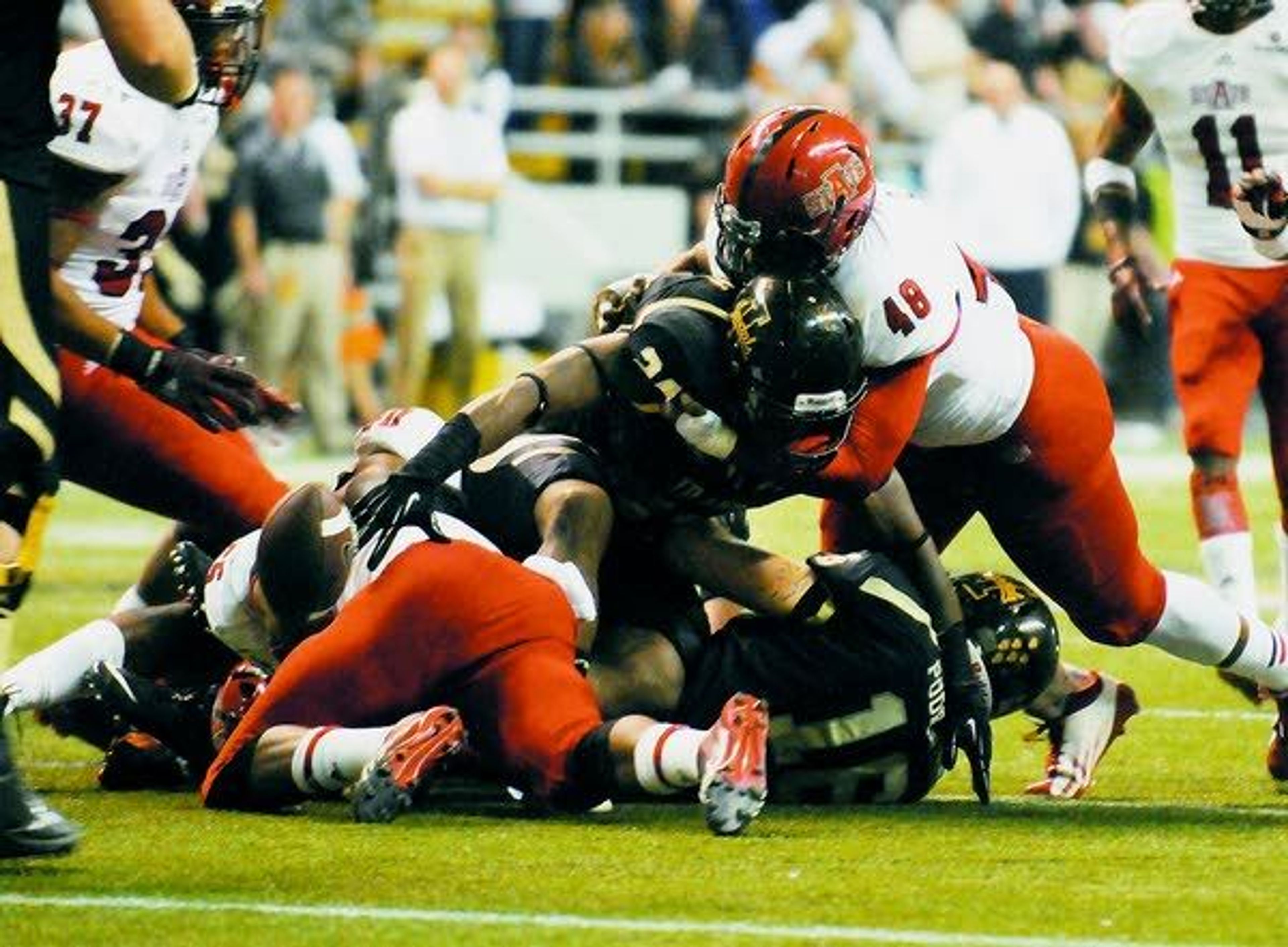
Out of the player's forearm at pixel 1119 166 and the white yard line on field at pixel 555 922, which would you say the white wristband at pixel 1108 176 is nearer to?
the player's forearm at pixel 1119 166

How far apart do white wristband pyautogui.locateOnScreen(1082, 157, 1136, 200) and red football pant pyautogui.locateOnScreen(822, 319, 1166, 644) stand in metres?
1.46

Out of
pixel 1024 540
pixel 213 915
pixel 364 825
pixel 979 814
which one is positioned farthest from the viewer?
pixel 1024 540

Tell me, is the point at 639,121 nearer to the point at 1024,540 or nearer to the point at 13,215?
the point at 1024,540

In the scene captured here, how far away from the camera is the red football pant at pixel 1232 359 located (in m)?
7.58

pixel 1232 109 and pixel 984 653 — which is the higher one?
pixel 1232 109

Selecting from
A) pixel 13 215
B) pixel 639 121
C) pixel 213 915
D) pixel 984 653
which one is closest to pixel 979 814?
pixel 984 653

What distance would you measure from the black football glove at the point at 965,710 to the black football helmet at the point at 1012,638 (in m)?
0.20

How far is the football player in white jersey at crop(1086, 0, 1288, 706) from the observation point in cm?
756

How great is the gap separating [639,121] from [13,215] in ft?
44.6

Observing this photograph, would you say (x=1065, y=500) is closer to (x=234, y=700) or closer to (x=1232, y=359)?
(x=1232, y=359)

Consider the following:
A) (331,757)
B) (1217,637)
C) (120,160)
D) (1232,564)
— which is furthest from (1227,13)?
(331,757)

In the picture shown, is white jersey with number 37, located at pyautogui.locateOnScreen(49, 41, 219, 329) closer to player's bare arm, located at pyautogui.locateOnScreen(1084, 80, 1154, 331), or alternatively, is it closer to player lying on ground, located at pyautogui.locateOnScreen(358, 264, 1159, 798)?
player lying on ground, located at pyautogui.locateOnScreen(358, 264, 1159, 798)

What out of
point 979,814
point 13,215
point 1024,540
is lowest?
point 979,814

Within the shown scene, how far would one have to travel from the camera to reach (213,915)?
471 cm
